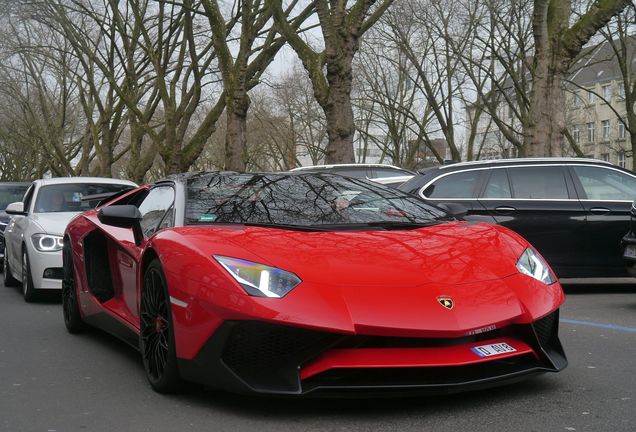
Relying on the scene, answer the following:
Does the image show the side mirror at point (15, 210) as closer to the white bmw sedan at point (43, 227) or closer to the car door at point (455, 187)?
the white bmw sedan at point (43, 227)

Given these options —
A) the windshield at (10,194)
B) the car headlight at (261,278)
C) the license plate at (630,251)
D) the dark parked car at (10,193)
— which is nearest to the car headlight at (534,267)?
the car headlight at (261,278)

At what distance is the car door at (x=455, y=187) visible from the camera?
404 inches

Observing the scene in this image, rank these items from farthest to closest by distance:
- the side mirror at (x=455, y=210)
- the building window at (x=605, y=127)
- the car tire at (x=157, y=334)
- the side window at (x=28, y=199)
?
the building window at (x=605, y=127)
the side window at (x=28, y=199)
the side mirror at (x=455, y=210)
the car tire at (x=157, y=334)

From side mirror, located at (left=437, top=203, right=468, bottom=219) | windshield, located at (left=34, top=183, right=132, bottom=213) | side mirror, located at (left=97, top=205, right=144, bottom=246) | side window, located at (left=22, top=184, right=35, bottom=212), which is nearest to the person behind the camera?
side mirror, located at (left=97, top=205, right=144, bottom=246)

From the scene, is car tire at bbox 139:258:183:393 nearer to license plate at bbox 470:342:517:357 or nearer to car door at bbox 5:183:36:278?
license plate at bbox 470:342:517:357

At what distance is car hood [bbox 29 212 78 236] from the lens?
380 inches

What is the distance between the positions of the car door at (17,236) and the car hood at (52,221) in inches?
7.1

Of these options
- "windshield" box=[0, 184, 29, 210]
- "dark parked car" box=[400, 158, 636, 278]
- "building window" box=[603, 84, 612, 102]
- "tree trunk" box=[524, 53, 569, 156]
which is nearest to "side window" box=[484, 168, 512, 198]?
"dark parked car" box=[400, 158, 636, 278]

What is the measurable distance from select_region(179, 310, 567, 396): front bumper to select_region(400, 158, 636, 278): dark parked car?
Answer: 598cm

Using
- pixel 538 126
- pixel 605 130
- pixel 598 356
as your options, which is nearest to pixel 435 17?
pixel 538 126

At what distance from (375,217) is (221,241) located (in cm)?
105

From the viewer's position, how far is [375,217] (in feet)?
16.6

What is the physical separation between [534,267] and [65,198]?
7.53 metres

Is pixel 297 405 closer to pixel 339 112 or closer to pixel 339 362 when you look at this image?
pixel 339 362
